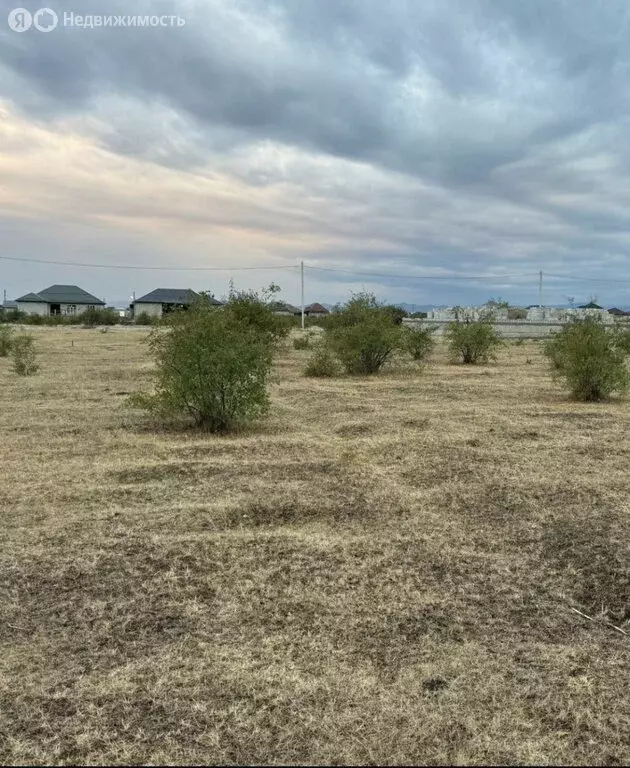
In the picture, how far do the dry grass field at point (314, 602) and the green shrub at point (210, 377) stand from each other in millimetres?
985

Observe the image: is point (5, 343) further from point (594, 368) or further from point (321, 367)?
Answer: point (594, 368)

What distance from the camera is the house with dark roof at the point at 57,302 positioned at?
3925 inches

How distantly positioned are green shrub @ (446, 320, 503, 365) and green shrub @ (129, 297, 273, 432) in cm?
1376

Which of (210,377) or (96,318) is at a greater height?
(96,318)

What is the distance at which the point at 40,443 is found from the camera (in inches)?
331

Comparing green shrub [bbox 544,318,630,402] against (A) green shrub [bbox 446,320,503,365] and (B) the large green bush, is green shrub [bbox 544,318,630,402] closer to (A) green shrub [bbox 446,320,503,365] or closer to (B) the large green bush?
(B) the large green bush

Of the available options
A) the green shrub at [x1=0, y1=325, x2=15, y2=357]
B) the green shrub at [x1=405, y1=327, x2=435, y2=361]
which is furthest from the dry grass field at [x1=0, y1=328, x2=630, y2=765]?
the green shrub at [x1=0, y1=325, x2=15, y2=357]

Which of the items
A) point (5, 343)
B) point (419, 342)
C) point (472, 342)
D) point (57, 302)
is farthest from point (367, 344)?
point (57, 302)

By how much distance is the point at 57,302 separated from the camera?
330 feet

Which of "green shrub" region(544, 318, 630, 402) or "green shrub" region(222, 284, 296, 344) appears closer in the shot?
"green shrub" region(544, 318, 630, 402)

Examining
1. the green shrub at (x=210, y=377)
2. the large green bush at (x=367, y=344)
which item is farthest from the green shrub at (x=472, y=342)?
the green shrub at (x=210, y=377)

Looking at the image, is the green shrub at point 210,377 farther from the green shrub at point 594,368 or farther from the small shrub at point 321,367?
the small shrub at point 321,367

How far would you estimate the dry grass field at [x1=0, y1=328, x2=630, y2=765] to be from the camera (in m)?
2.76

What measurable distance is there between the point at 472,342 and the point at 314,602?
19349mm
